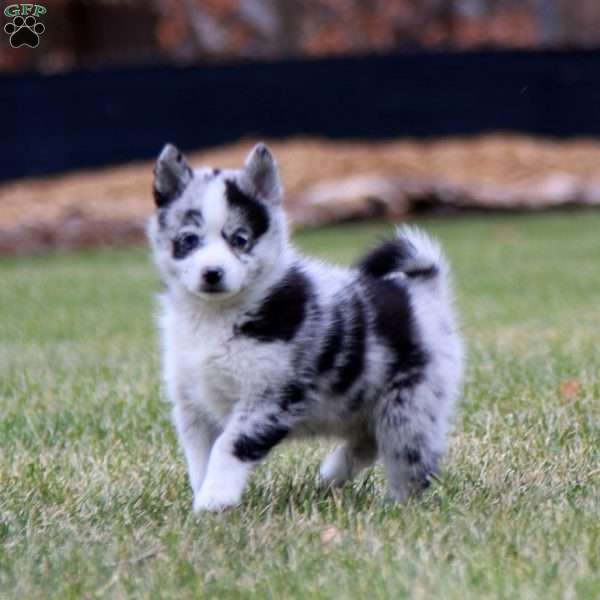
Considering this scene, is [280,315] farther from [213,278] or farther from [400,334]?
[400,334]

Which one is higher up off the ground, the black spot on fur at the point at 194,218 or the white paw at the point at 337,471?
the black spot on fur at the point at 194,218

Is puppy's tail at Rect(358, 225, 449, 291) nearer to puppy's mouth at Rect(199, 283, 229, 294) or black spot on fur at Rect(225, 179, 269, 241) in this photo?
black spot on fur at Rect(225, 179, 269, 241)

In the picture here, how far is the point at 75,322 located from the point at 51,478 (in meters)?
4.96

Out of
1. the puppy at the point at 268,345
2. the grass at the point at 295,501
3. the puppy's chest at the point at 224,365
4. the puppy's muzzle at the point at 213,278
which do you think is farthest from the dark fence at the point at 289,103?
the puppy's muzzle at the point at 213,278

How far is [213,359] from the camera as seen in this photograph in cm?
402

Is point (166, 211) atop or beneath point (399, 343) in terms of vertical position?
atop

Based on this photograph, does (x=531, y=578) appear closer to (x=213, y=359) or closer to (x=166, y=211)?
(x=213, y=359)

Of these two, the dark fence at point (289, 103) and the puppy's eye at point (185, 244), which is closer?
the puppy's eye at point (185, 244)

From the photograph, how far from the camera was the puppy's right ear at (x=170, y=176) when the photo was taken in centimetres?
418

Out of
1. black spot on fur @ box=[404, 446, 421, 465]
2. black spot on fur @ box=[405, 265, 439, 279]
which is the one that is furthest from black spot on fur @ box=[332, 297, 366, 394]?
black spot on fur @ box=[405, 265, 439, 279]

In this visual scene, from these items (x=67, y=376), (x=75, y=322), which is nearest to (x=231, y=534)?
(x=67, y=376)

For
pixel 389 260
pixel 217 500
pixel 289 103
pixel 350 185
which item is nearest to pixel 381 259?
pixel 389 260

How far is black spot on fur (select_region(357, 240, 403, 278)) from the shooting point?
4590 mm

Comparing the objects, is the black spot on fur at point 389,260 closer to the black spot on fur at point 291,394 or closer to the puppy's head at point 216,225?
the puppy's head at point 216,225
